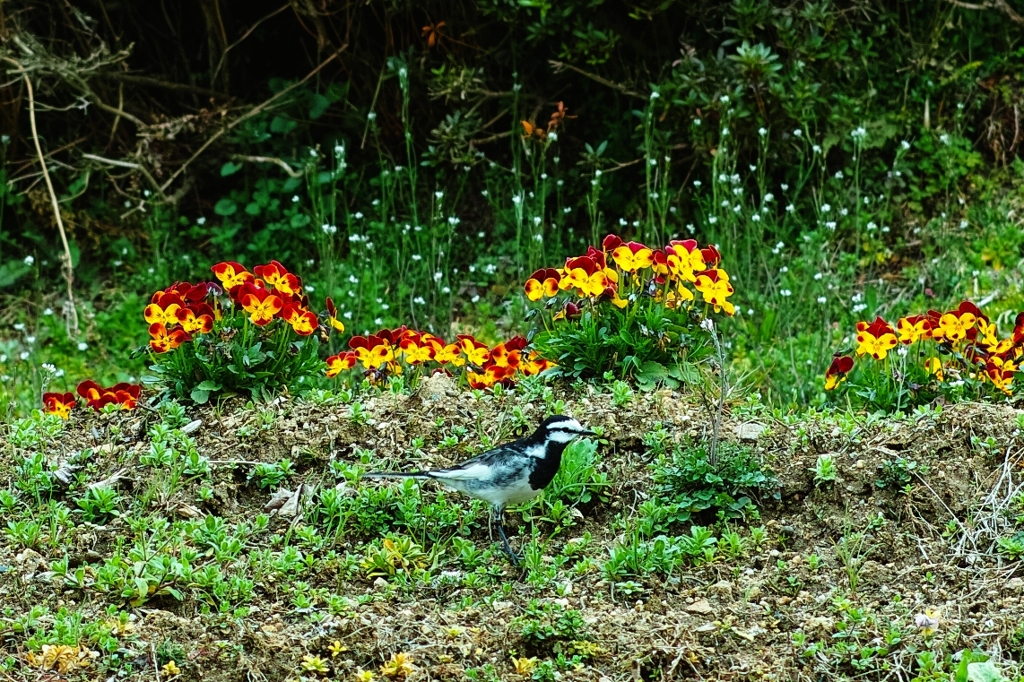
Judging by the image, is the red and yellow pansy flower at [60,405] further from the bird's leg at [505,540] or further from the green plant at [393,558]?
the bird's leg at [505,540]

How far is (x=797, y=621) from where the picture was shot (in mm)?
3221

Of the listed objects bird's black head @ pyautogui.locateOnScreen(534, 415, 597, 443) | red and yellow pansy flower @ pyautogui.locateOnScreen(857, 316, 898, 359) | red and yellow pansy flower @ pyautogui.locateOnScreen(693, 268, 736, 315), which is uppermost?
red and yellow pansy flower @ pyautogui.locateOnScreen(693, 268, 736, 315)

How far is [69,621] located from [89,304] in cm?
392

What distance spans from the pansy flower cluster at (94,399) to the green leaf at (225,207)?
2794 mm

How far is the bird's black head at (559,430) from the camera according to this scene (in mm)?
3395

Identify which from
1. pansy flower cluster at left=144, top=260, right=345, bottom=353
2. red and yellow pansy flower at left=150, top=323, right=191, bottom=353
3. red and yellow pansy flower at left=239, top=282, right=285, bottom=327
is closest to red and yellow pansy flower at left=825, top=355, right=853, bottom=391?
pansy flower cluster at left=144, top=260, right=345, bottom=353

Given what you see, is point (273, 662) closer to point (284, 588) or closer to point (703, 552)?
point (284, 588)

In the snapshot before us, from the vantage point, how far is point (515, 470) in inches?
131

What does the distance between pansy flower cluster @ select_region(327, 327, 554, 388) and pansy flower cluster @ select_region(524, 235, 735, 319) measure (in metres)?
0.22

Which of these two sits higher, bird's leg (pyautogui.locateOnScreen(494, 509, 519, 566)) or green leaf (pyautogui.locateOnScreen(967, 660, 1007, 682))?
green leaf (pyautogui.locateOnScreen(967, 660, 1007, 682))

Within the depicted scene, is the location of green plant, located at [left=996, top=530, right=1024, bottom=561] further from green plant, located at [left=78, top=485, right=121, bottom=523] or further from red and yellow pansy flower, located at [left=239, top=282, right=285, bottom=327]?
green plant, located at [left=78, top=485, right=121, bottom=523]

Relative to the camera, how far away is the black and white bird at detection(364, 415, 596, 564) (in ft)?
11.0

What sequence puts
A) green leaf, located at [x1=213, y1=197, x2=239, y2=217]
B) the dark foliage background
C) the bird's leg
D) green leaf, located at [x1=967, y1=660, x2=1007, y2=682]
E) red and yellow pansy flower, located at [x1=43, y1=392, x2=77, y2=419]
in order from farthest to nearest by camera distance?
green leaf, located at [x1=213, y1=197, x2=239, y2=217]
the dark foliage background
red and yellow pansy flower, located at [x1=43, y1=392, x2=77, y2=419]
the bird's leg
green leaf, located at [x1=967, y1=660, x2=1007, y2=682]

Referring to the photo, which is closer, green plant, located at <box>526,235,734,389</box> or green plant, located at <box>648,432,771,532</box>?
green plant, located at <box>648,432,771,532</box>
